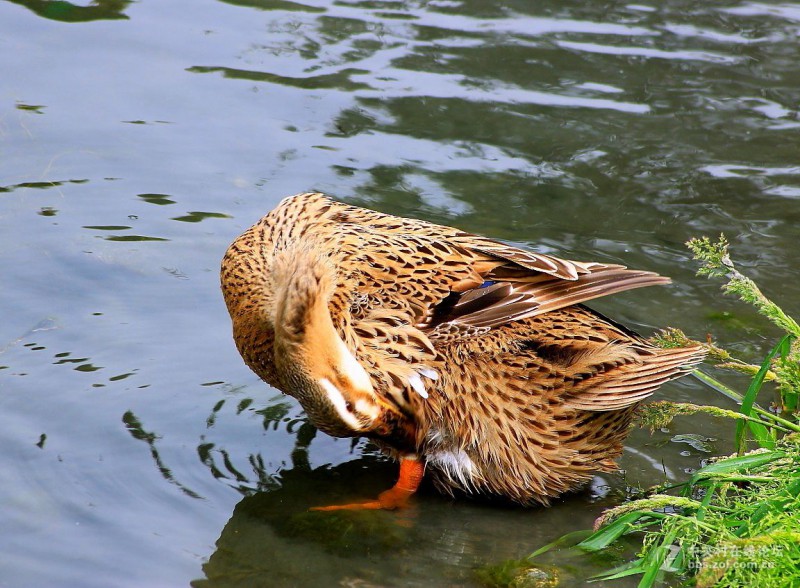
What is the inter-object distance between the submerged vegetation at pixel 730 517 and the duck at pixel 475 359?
28cm

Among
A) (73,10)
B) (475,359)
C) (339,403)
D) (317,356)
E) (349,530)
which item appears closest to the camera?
(317,356)

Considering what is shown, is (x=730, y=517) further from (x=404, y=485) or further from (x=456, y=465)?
(x=404, y=485)

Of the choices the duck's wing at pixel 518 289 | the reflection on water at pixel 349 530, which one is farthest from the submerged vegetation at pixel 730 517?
the duck's wing at pixel 518 289

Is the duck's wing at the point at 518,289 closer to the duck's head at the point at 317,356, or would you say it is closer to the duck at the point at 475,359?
the duck at the point at 475,359

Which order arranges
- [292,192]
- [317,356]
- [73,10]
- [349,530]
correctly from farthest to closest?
[73,10]
[292,192]
[349,530]
[317,356]

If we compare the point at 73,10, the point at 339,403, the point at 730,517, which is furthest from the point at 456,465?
the point at 73,10

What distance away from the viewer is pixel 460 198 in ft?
22.3

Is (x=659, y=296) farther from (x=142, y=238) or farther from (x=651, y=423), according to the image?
(x=142, y=238)

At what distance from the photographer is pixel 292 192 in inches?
263

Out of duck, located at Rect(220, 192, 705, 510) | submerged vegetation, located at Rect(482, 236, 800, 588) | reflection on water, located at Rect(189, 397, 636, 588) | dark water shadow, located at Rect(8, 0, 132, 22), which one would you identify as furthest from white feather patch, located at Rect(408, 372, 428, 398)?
dark water shadow, located at Rect(8, 0, 132, 22)

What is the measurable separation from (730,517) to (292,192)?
3693 millimetres

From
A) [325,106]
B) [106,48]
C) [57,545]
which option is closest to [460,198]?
[325,106]

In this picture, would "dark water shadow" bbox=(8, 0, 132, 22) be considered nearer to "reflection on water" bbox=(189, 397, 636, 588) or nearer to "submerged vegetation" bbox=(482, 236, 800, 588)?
"reflection on water" bbox=(189, 397, 636, 588)

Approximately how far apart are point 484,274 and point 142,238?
7.67 feet
